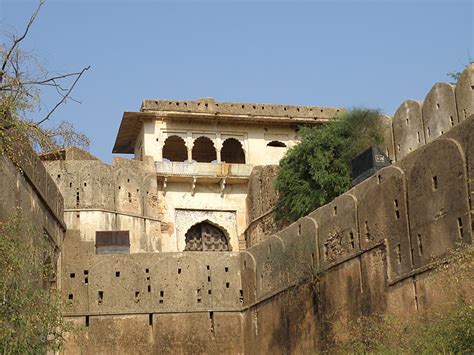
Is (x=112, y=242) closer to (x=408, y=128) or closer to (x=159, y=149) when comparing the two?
(x=159, y=149)

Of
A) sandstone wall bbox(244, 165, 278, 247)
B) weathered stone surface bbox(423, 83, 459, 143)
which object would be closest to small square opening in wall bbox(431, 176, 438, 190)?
weathered stone surface bbox(423, 83, 459, 143)

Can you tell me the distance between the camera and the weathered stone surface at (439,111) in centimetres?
2086

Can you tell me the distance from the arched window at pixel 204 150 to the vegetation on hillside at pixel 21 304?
18.9 metres

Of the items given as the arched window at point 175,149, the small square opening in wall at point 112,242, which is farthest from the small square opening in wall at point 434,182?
the arched window at point 175,149

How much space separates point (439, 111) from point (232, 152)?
12.3 meters

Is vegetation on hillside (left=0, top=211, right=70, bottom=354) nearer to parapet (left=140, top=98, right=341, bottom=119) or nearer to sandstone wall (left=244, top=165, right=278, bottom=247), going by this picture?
sandstone wall (left=244, top=165, right=278, bottom=247)

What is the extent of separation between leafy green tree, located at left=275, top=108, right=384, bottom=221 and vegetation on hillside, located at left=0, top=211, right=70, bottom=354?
43.5 feet

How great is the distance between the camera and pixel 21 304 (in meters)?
11.2

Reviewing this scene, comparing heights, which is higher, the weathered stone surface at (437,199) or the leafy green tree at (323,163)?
the leafy green tree at (323,163)

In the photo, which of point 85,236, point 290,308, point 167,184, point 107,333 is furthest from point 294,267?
point 167,184

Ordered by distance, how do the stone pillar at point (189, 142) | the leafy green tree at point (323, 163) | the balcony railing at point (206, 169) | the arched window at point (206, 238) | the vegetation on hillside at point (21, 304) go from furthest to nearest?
the stone pillar at point (189, 142), the arched window at point (206, 238), the balcony railing at point (206, 169), the leafy green tree at point (323, 163), the vegetation on hillside at point (21, 304)

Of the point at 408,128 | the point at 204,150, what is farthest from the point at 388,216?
the point at 204,150

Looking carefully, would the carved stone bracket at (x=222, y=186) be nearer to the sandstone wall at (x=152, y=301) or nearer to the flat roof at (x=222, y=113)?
the flat roof at (x=222, y=113)

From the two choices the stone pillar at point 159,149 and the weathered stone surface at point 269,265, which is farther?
the stone pillar at point 159,149
